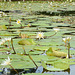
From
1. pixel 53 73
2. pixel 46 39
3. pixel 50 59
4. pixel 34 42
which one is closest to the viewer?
pixel 53 73

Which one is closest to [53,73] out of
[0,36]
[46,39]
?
[46,39]

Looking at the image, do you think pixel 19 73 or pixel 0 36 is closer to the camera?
pixel 19 73

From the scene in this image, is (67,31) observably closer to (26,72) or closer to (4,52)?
(4,52)

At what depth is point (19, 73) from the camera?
55.5 inches

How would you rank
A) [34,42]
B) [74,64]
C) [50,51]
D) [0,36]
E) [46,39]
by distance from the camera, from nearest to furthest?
1. [74,64]
2. [50,51]
3. [34,42]
4. [46,39]
5. [0,36]

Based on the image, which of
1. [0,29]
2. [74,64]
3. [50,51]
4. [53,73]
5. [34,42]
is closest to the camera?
[53,73]

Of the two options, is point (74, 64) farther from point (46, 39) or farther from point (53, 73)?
point (46, 39)

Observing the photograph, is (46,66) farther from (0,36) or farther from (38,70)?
(0,36)

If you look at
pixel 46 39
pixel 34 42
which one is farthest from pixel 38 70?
pixel 46 39

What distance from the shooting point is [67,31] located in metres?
2.79

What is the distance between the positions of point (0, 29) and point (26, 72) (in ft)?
5.51

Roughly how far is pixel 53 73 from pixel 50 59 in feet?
0.87

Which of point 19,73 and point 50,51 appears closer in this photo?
point 19,73

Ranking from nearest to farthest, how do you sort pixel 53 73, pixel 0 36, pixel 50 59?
pixel 53 73
pixel 50 59
pixel 0 36
